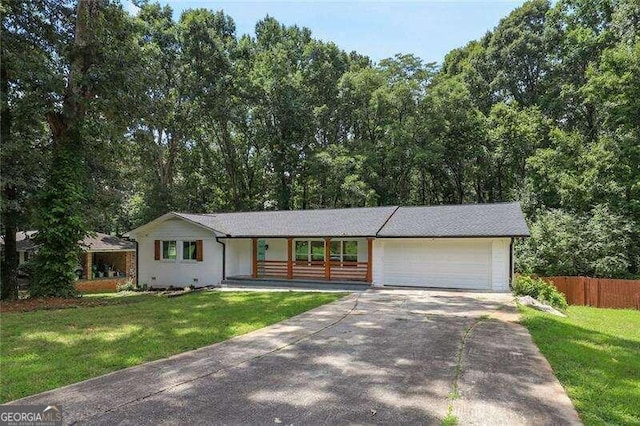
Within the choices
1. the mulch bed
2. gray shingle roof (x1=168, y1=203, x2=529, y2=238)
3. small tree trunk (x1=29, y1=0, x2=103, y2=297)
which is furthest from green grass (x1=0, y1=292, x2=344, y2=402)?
gray shingle roof (x1=168, y1=203, x2=529, y2=238)

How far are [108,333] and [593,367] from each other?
27.2 ft

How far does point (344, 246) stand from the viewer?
19.2 metres

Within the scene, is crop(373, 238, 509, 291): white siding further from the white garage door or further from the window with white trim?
the window with white trim

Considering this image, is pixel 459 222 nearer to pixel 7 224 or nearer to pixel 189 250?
pixel 189 250

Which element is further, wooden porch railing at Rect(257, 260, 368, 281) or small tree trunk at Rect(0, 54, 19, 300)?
wooden porch railing at Rect(257, 260, 368, 281)

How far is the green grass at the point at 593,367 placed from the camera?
4.67m

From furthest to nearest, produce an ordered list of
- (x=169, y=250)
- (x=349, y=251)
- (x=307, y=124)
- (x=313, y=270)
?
(x=307, y=124) < (x=169, y=250) < (x=313, y=270) < (x=349, y=251)

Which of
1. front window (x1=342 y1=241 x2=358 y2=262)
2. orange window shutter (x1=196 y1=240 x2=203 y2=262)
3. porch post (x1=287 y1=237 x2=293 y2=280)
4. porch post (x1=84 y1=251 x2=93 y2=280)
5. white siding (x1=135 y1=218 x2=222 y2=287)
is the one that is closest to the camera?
porch post (x1=287 y1=237 x2=293 y2=280)

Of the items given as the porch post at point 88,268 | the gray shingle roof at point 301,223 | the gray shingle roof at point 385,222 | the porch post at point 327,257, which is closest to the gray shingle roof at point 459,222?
the gray shingle roof at point 385,222

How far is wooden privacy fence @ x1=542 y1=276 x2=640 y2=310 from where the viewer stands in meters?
16.9

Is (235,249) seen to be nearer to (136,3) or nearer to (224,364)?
(136,3)

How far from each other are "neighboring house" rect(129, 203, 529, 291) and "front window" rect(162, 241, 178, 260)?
0.15ft

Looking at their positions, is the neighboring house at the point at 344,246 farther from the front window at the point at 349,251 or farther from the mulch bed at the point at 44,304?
the mulch bed at the point at 44,304

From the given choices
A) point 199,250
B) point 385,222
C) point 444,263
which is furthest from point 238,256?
point 444,263
